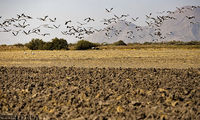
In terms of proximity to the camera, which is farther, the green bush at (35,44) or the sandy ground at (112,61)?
the green bush at (35,44)

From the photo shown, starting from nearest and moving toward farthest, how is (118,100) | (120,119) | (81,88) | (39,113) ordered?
(120,119) < (39,113) < (118,100) < (81,88)

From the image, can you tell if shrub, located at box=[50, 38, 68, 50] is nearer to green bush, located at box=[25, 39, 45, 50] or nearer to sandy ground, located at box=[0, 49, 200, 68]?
green bush, located at box=[25, 39, 45, 50]

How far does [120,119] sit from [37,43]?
58.2 m

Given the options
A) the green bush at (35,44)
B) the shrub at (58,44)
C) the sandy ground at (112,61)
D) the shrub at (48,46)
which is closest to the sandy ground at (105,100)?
the sandy ground at (112,61)

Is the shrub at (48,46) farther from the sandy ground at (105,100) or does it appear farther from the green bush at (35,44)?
the sandy ground at (105,100)

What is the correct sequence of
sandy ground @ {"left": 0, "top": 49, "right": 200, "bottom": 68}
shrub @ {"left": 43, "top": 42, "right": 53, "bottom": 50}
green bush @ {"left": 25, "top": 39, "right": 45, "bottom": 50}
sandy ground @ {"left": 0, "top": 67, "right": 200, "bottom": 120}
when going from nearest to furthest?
sandy ground @ {"left": 0, "top": 67, "right": 200, "bottom": 120}, sandy ground @ {"left": 0, "top": 49, "right": 200, "bottom": 68}, shrub @ {"left": 43, "top": 42, "right": 53, "bottom": 50}, green bush @ {"left": 25, "top": 39, "right": 45, "bottom": 50}

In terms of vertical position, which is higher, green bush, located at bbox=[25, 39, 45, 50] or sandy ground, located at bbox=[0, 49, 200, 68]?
green bush, located at bbox=[25, 39, 45, 50]

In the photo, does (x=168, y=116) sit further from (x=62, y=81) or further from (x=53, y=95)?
(x=62, y=81)

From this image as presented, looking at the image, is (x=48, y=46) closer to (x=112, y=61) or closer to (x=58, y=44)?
(x=58, y=44)

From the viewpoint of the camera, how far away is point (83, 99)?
32.1ft

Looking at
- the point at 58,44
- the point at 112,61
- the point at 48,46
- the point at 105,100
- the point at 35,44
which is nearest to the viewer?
the point at 105,100

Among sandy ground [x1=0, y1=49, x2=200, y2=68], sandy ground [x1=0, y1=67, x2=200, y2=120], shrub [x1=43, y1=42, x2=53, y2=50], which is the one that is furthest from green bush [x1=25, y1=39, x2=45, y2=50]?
sandy ground [x1=0, y1=67, x2=200, y2=120]

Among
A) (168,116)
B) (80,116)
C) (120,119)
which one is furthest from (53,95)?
(168,116)

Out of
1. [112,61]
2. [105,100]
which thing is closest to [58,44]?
[112,61]
